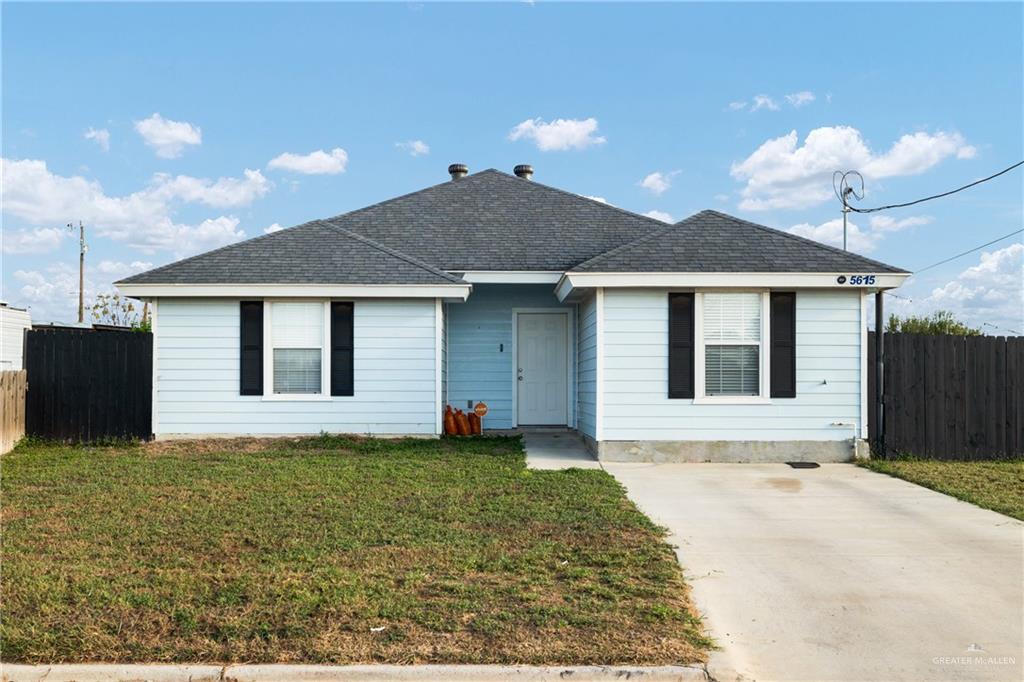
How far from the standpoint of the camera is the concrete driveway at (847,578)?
4266 mm

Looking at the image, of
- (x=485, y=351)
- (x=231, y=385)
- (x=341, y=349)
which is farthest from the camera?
(x=485, y=351)

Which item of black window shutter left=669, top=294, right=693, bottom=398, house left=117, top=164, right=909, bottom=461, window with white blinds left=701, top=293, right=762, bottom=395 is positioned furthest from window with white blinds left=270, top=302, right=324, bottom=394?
window with white blinds left=701, top=293, right=762, bottom=395

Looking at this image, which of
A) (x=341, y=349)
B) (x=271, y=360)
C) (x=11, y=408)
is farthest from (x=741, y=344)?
(x=11, y=408)

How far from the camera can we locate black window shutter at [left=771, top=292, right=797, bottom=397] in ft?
37.8

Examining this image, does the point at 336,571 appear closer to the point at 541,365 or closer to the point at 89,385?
the point at 89,385

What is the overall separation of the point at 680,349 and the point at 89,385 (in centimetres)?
933

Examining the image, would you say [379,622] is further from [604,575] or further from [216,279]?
[216,279]

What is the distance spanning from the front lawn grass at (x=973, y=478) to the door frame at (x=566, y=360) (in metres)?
5.43

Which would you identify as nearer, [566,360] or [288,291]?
[288,291]

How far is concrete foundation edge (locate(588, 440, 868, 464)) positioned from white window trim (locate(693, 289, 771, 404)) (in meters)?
0.61

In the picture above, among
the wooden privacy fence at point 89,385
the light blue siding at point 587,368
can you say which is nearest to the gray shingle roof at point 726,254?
the light blue siding at point 587,368

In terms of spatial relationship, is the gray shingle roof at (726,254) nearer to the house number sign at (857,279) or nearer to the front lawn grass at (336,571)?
the house number sign at (857,279)

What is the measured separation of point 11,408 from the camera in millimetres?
12133

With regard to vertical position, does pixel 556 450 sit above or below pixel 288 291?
below
